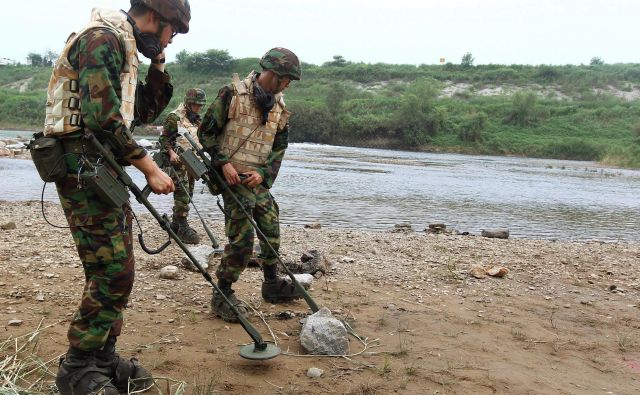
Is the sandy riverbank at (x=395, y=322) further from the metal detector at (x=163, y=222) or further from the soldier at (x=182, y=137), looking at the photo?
the soldier at (x=182, y=137)

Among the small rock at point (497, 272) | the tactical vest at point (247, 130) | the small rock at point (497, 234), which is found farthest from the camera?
the small rock at point (497, 234)

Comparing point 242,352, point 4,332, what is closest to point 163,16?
point 242,352

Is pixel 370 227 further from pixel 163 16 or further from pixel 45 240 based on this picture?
pixel 163 16

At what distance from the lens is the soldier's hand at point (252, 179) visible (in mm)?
4762

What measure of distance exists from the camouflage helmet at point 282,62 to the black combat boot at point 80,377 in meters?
2.61

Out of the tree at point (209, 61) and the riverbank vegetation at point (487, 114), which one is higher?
the tree at point (209, 61)

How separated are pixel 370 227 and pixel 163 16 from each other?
9.09 metres

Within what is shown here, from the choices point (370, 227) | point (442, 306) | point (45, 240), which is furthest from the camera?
point (370, 227)

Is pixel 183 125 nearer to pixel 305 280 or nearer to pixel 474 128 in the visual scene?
pixel 305 280

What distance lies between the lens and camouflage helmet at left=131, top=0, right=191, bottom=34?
3.09 meters

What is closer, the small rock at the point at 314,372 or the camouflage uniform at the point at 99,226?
the camouflage uniform at the point at 99,226

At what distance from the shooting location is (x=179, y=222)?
8.38m

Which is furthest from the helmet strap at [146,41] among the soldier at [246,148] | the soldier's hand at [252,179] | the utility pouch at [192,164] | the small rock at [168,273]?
the small rock at [168,273]

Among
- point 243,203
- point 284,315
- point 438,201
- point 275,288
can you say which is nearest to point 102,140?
point 243,203
